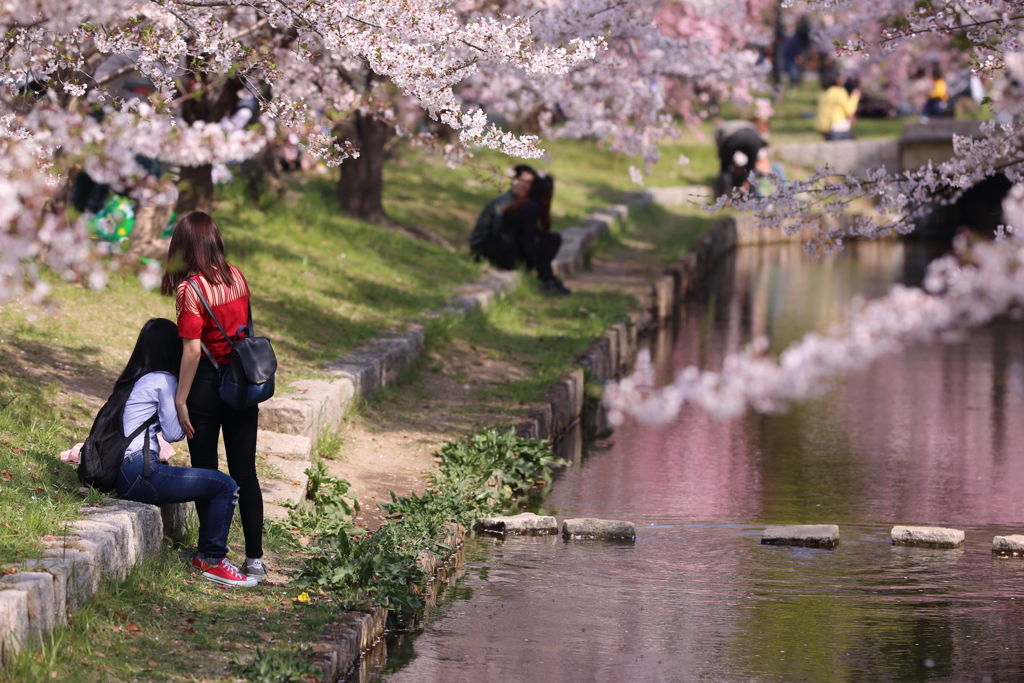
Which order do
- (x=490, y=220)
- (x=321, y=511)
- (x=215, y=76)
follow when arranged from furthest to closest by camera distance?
(x=490, y=220), (x=215, y=76), (x=321, y=511)

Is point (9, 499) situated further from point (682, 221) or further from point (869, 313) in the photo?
point (682, 221)

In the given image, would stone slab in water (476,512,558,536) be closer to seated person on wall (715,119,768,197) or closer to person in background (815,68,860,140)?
seated person on wall (715,119,768,197)

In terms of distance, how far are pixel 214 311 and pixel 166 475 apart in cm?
73

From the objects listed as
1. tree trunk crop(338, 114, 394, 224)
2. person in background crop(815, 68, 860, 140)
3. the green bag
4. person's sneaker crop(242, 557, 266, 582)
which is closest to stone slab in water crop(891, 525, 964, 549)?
person's sneaker crop(242, 557, 266, 582)

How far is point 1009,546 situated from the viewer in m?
7.17

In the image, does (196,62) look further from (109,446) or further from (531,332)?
(531,332)

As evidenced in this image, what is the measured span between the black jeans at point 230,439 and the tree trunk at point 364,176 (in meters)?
9.62

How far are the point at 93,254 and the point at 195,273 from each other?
1505 mm

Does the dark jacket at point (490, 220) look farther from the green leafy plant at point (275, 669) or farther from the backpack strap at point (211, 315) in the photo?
the green leafy plant at point (275, 669)

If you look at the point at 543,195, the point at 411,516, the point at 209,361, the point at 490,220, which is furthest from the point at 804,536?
the point at 490,220

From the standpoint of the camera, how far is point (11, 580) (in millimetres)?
4527

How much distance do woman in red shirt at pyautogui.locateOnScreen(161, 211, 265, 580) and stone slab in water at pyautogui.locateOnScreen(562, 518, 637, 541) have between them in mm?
2154

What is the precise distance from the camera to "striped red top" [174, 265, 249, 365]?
5574 mm

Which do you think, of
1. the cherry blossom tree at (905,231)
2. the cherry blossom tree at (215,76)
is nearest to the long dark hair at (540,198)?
the cherry blossom tree at (215,76)
